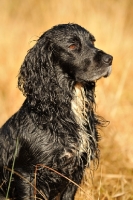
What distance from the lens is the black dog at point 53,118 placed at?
539cm

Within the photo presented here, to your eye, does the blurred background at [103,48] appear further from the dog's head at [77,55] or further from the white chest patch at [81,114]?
the dog's head at [77,55]

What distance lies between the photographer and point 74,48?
18.0 ft

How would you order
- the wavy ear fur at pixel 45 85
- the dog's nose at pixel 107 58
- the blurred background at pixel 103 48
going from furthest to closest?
1. the blurred background at pixel 103 48
2. the wavy ear fur at pixel 45 85
3. the dog's nose at pixel 107 58

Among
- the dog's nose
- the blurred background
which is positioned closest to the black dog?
the dog's nose

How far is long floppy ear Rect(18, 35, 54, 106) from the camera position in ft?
18.1

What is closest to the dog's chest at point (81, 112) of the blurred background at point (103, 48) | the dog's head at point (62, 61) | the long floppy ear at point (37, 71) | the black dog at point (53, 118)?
the black dog at point (53, 118)

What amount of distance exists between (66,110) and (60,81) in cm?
32

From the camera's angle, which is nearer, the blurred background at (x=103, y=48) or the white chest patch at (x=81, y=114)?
the white chest patch at (x=81, y=114)

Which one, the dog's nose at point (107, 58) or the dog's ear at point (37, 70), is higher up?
the dog's nose at point (107, 58)

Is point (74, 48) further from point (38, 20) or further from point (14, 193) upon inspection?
point (38, 20)

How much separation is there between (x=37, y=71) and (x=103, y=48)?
5.63 metres

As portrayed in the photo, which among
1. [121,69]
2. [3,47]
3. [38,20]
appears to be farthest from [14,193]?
[38,20]

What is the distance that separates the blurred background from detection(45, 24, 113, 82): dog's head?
2.43 m

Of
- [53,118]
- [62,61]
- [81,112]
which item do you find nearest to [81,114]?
[81,112]
